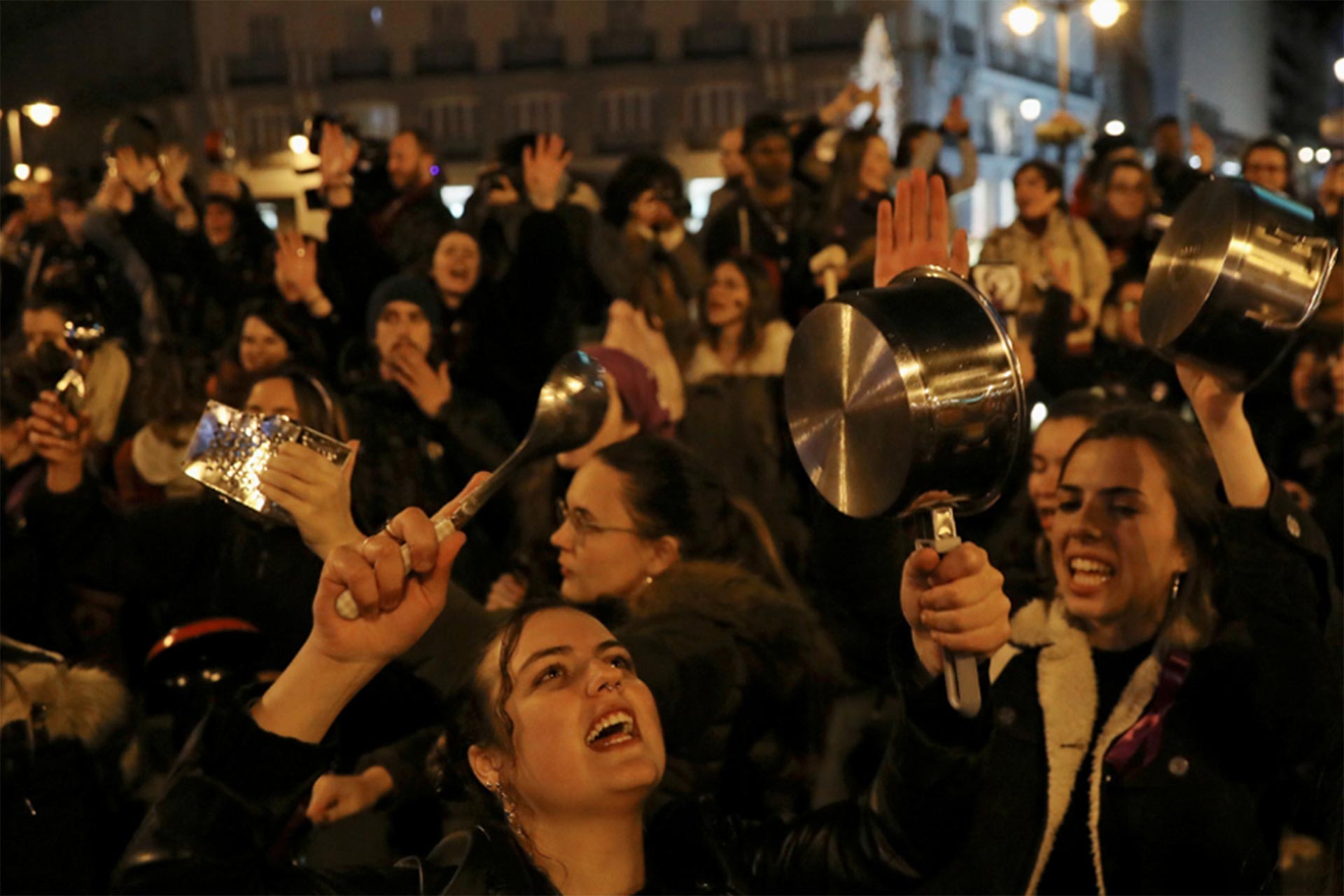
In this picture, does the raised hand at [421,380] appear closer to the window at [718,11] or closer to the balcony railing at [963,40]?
the window at [718,11]

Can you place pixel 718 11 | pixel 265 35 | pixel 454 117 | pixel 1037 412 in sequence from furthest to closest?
1. pixel 718 11
2. pixel 454 117
3. pixel 265 35
4. pixel 1037 412

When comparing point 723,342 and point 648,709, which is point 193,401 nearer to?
point 723,342

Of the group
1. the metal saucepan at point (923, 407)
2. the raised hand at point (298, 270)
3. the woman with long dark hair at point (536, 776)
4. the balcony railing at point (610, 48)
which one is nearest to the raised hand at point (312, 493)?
the woman with long dark hair at point (536, 776)

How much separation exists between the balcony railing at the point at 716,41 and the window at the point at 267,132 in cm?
510

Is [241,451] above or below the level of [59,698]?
above

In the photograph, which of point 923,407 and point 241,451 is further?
point 241,451

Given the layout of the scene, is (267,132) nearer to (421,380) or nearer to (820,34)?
(421,380)

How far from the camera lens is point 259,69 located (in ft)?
27.2

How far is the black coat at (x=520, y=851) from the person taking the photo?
166 cm

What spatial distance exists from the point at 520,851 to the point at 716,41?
42.6ft

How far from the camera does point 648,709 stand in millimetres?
1952

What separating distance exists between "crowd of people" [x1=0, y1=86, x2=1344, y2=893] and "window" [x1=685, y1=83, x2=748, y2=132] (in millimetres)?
10329

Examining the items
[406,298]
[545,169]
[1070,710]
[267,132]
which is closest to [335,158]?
[545,169]

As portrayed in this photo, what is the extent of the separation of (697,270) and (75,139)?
26.5 ft
